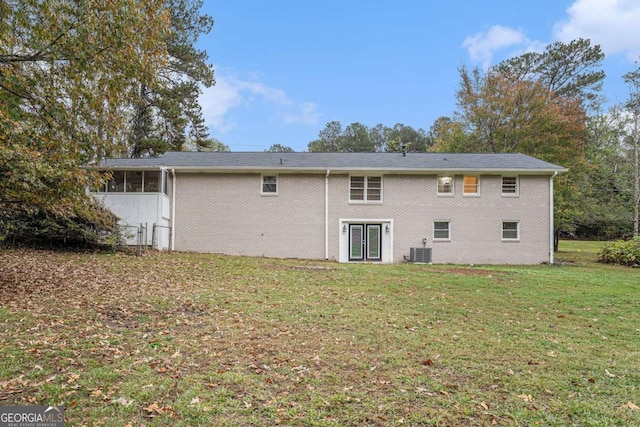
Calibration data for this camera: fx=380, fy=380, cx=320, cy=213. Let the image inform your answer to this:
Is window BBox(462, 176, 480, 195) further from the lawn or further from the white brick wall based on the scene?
the lawn

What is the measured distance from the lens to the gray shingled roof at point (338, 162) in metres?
16.4

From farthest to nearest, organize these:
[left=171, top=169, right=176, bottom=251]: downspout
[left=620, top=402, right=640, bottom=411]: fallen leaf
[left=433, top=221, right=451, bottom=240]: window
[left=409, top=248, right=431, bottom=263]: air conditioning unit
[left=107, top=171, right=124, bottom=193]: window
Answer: [left=433, top=221, right=451, bottom=240]: window, [left=171, top=169, right=176, bottom=251]: downspout, [left=409, top=248, right=431, bottom=263]: air conditioning unit, [left=107, top=171, right=124, bottom=193]: window, [left=620, top=402, right=640, bottom=411]: fallen leaf

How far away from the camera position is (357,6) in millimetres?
17609

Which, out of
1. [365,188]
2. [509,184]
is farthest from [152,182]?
[509,184]

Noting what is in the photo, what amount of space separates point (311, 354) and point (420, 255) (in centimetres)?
1286

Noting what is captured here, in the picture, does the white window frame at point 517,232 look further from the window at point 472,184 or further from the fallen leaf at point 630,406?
the fallen leaf at point 630,406

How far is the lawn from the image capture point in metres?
3.04

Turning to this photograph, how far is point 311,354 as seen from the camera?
14.2 ft

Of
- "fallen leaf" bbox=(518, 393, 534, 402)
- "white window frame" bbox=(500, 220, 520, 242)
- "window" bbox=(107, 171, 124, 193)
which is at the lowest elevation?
"fallen leaf" bbox=(518, 393, 534, 402)

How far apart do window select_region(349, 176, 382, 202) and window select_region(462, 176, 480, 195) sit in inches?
153

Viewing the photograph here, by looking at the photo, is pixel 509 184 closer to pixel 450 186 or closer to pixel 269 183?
pixel 450 186

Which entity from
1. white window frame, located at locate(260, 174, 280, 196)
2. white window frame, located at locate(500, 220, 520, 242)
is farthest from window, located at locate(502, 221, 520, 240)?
white window frame, located at locate(260, 174, 280, 196)

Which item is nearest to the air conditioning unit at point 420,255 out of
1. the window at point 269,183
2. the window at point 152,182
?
the window at point 269,183

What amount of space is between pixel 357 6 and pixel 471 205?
1054 centimetres
